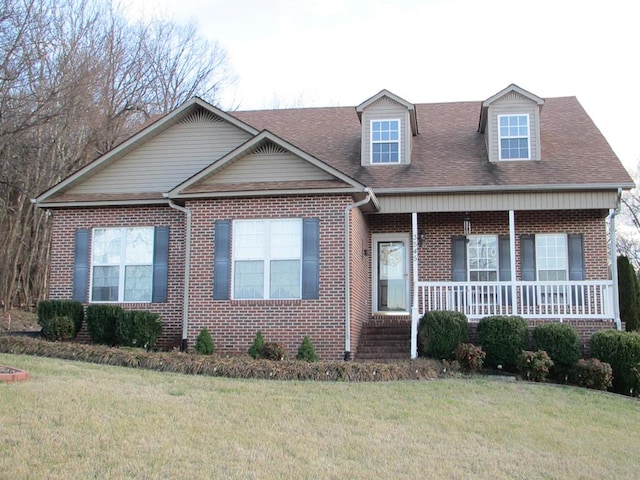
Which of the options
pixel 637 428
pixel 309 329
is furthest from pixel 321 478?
pixel 309 329

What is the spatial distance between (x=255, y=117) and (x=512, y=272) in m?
9.25

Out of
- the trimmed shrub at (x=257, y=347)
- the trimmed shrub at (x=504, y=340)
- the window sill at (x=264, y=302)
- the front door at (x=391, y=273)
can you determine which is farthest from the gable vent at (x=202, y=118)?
the trimmed shrub at (x=504, y=340)

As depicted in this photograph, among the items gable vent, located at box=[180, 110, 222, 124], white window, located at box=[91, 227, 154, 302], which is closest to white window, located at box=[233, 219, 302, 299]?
white window, located at box=[91, 227, 154, 302]

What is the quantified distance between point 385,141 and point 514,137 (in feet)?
9.88

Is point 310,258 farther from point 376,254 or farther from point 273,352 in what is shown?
point 376,254

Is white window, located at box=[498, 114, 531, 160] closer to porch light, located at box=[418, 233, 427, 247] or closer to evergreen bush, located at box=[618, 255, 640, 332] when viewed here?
porch light, located at box=[418, 233, 427, 247]

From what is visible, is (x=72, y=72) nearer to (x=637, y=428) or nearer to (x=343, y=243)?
(x=343, y=243)

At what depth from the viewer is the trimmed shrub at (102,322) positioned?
49.9 ft

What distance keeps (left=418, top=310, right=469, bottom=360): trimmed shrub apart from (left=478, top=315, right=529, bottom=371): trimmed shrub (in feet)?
1.41

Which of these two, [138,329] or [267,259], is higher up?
[267,259]

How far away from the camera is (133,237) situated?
16297mm

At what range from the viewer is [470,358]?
1302 centimetres

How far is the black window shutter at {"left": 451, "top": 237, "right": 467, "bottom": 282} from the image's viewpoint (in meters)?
16.6

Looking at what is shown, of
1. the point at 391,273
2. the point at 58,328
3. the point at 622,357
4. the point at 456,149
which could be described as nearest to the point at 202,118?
the point at 58,328
